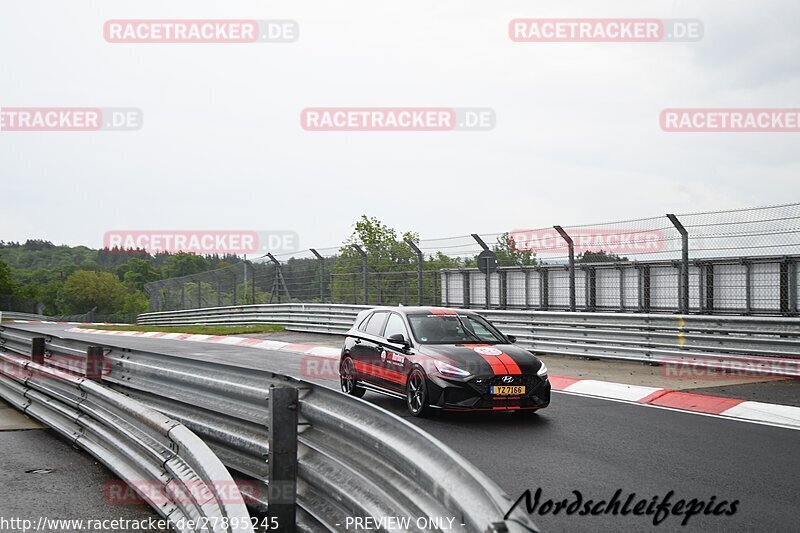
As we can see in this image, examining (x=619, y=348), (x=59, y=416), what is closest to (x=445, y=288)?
(x=619, y=348)

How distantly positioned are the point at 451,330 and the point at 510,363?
4.09ft

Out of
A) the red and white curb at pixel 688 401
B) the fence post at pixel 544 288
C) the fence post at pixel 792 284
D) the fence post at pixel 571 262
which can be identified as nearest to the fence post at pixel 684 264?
the fence post at pixel 792 284

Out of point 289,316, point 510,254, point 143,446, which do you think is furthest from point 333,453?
point 289,316

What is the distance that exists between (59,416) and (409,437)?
615 centimetres

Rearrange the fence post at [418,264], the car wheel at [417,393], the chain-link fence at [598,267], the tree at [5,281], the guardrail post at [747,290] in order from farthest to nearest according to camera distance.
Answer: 1. the tree at [5,281]
2. the fence post at [418,264]
3. the guardrail post at [747,290]
4. the chain-link fence at [598,267]
5. the car wheel at [417,393]

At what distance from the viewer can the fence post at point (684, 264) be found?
45.1 feet

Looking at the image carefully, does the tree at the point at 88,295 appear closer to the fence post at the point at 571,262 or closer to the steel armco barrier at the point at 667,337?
the steel armco barrier at the point at 667,337

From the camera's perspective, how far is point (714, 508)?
5.56m

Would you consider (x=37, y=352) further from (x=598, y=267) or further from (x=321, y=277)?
(x=321, y=277)

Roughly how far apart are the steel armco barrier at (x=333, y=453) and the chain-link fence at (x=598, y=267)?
937 centimetres

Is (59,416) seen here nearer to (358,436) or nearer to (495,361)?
(495,361)

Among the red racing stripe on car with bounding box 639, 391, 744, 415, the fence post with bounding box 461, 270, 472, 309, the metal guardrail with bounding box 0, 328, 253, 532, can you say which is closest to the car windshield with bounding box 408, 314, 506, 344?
the red racing stripe on car with bounding box 639, 391, 744, 415

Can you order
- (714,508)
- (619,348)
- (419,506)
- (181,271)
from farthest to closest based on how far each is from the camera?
(181,271)
(619,348)
(714,508)
(419,506)

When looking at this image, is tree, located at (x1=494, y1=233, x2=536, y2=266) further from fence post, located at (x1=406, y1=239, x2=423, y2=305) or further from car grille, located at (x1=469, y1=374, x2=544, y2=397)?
car grille, located at (x1=469, y1=374, x2=544, y2=397)
